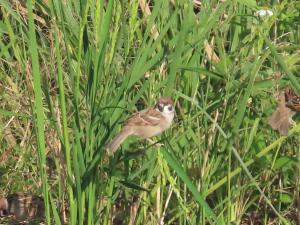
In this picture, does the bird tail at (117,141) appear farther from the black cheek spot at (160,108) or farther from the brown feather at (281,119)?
the brown feather at (281,119)

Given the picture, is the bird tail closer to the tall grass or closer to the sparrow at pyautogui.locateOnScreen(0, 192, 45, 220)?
the tall grass

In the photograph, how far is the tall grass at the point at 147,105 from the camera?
6.98 ft

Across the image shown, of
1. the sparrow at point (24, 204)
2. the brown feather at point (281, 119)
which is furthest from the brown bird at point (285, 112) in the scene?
the sparrow at point (24, 204)

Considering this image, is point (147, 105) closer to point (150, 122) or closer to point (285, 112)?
point (150, 122)

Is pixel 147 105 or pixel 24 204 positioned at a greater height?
pixel 147 105

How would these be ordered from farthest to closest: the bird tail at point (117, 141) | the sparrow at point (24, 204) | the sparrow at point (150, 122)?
the sparrow at point (24, 204)
the sparrow at point (150, 122)
the bird tail at point (117, 141)

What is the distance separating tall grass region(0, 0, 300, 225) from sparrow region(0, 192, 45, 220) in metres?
0.07

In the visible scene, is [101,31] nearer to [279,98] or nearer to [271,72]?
[279,98]

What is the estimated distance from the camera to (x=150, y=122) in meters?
2.25

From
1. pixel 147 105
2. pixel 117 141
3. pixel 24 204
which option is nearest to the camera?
pixel 117 141

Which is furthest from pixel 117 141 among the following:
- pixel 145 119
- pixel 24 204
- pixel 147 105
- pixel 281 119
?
pixel 24 204

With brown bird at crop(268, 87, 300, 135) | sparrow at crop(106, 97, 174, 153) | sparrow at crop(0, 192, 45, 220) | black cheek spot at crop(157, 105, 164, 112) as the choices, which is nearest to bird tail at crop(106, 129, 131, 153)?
sparrow at crop(106, 97, 174, 153)

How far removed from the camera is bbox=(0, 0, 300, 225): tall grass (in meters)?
2.13

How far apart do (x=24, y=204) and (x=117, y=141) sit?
1029mm
